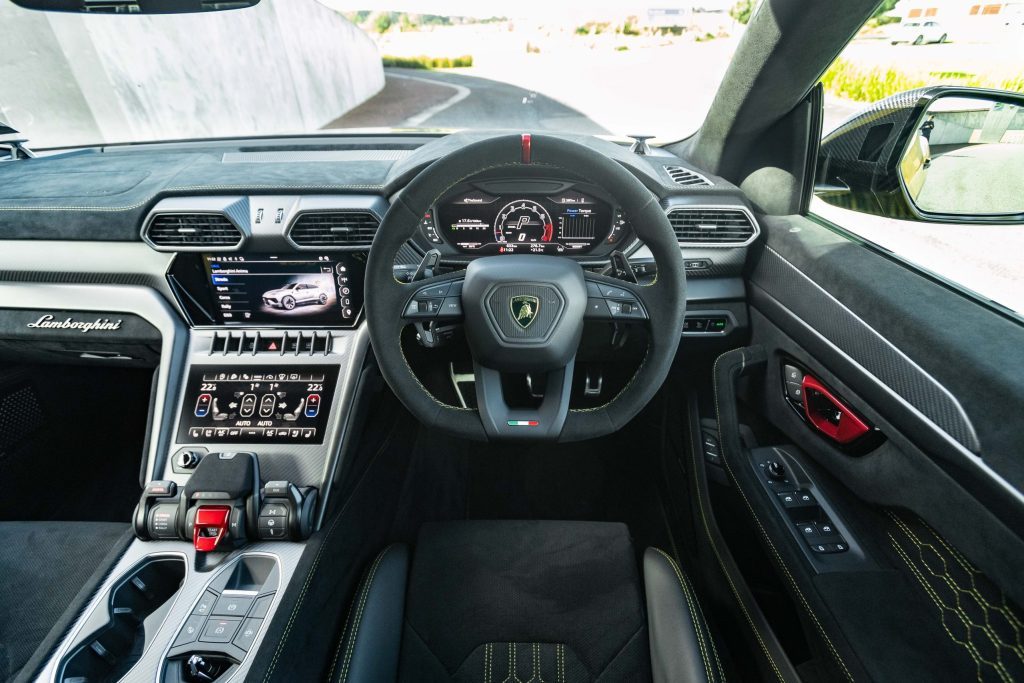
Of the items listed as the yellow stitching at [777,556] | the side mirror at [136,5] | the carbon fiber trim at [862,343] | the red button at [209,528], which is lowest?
the yellow stitching at [777,556]

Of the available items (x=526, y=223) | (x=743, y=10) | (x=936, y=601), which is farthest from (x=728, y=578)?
(x=743, y=10)

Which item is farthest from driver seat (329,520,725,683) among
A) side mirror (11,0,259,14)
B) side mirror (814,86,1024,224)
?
side mirror (11,0,259,14)

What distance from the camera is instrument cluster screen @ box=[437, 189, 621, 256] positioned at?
6.21 ft

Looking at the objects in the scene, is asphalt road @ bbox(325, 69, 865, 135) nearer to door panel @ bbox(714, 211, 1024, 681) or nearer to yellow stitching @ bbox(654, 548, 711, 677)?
door panel @ bbox(714, 211, 1024, 681)

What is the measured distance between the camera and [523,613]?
1.60m

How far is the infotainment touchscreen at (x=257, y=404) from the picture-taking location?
73.2 inches

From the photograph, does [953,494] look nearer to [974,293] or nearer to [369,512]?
[974,293]

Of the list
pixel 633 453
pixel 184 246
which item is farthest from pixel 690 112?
pixel 184 246

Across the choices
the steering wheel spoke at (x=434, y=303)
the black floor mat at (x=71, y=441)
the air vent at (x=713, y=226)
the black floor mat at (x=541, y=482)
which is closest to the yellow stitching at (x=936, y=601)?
the black floor mat at (x=541, y=482)

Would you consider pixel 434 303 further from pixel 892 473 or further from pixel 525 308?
pixel 892 473

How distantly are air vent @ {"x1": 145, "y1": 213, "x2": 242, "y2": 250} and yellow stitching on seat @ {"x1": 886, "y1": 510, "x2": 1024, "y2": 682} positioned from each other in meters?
2.22

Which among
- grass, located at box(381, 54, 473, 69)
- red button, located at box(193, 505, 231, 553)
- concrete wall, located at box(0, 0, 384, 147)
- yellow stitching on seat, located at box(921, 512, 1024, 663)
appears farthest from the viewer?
concrete wall, located at box(0, 0, 384, 147)

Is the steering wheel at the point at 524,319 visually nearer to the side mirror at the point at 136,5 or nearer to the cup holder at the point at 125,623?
the cup holder at the point at 125,623

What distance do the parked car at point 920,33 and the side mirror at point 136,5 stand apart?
220 cm
